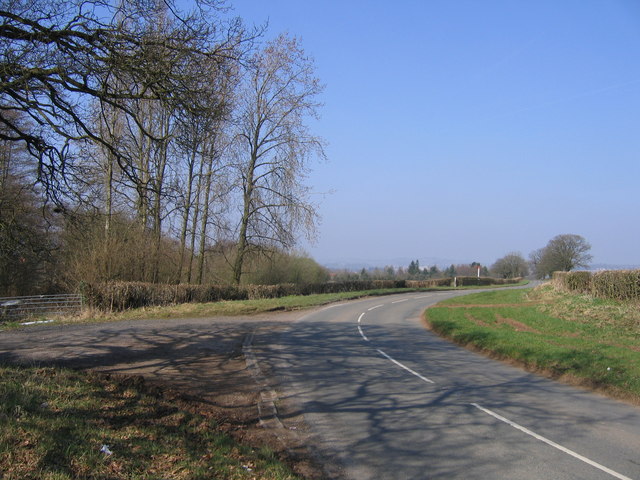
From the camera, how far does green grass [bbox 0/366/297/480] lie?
449 centimetres

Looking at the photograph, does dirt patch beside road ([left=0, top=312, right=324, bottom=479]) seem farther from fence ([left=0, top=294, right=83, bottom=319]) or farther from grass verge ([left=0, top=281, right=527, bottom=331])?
fence ([left=0, top=294, right=83, bottom=319])

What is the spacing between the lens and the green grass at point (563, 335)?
11.0 metres

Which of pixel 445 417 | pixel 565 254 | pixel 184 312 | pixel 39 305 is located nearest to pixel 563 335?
pixel 445 417

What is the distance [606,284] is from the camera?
79.6 ft

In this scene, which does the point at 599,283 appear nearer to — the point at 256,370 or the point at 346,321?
the point at 346,321

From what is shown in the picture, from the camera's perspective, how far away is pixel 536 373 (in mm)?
11961

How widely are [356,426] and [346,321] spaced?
48.6ft

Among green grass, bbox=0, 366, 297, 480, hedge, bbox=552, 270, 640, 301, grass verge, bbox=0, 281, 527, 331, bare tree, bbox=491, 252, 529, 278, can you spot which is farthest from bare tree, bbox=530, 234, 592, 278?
green grass, bbox=0, 366, 297, 480

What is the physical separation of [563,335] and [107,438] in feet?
51.3

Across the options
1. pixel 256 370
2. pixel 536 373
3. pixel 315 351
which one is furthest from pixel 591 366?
pixel 256 370

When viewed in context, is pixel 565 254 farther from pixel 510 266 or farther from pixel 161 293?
pixel 161 293

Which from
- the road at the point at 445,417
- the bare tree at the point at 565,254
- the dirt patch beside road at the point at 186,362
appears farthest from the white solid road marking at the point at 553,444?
the bare tree at the point at 565,254

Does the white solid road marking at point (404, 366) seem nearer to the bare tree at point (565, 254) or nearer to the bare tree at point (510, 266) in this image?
the bare tree at point (565, 254)

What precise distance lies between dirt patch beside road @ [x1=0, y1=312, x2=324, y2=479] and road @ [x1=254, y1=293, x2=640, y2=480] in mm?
432
